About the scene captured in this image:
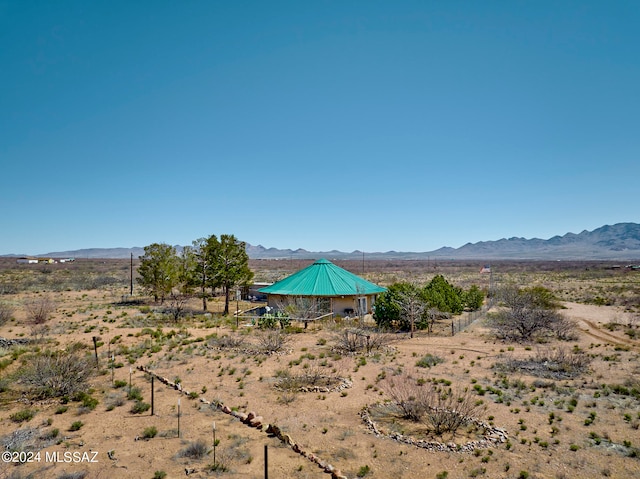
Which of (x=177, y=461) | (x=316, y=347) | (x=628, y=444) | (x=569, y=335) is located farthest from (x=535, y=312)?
(x=177, y=461)

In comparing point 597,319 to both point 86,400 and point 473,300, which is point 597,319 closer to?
point 473,300

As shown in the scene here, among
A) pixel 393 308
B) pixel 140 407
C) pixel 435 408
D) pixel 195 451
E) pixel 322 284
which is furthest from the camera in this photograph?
pixel 322 284

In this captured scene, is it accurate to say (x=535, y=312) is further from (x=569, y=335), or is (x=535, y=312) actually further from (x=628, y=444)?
(x=628, y=444)

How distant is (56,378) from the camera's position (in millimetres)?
12734

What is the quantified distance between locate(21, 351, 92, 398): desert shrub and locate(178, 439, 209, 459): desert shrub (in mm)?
5699

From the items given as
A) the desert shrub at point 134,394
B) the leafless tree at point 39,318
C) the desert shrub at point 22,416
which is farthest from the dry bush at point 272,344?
the leafless tree at point 39,318

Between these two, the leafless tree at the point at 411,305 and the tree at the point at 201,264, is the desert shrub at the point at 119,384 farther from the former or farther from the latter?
the tree at the point at 201,264

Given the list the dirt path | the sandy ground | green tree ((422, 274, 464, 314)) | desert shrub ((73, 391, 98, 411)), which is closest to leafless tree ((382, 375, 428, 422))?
the sandy ground

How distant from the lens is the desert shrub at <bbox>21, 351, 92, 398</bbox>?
1254cm

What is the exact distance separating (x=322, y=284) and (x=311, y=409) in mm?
19163

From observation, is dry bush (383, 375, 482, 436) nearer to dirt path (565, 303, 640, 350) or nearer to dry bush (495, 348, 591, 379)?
dry bush (495, 348, 591, 379)

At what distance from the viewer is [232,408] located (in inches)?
468

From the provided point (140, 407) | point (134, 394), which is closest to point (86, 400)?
point (134, 394)

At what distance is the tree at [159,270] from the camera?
115 ft
